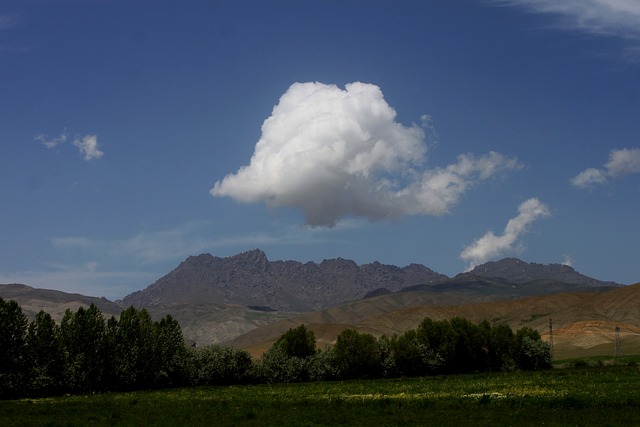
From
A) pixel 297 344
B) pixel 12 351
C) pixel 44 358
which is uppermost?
pixel 297 344

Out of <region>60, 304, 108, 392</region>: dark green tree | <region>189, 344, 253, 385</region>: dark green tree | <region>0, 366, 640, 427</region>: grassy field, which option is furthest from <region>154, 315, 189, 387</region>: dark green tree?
<region>0, 366, 640, 427</region>: grassy field

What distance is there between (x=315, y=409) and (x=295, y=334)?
80.7m

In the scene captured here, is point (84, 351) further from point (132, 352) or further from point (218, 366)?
point (218, 366)

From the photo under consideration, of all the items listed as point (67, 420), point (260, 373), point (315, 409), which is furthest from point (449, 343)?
point (67, 420)

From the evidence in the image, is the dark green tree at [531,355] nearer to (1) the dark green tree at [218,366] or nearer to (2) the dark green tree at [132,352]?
(1) the dark green tree at [218,366]

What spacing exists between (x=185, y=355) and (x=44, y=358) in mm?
25142

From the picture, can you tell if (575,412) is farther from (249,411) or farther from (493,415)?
(249,411)

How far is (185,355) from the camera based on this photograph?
112 meters

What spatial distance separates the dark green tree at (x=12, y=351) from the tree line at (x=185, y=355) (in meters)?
0.13

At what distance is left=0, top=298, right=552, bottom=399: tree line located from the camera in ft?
307

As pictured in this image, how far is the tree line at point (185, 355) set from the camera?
307 feet

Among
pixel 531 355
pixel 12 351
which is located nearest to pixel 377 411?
pixel 12 351

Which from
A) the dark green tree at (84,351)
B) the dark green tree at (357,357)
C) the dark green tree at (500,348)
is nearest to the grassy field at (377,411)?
the dark green tree at (84,351)

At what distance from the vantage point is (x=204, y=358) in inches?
4530
